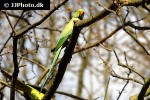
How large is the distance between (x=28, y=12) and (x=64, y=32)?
7.29 feet

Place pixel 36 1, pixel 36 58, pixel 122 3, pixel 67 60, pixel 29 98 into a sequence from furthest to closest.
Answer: pixel 36 58 → pixel 36 1 → pixel 29 98 → pixel 67 60 → pixel 122 3

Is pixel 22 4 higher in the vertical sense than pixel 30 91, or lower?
higher

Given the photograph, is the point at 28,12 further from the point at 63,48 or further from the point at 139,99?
the point at 139,99

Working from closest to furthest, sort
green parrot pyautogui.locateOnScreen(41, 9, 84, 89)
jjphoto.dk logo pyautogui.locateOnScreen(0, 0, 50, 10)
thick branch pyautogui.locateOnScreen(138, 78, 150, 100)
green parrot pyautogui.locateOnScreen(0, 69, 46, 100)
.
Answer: green parrot pyautogui.locateOnScreen(41, 9, 84, 89)
thick branch pyautogui.locateOnScreen(138, 78, 150, 100)
green parrot pyautogui.locateOnScreen(0, 69, 46, 100)
jjphoto.dk logo pyautogui.locateOnScreen(0, 0, 50, 10)

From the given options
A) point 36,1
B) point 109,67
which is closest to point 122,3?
point 109,67

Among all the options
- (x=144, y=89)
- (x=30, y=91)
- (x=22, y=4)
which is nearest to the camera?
(x=144, y=89)

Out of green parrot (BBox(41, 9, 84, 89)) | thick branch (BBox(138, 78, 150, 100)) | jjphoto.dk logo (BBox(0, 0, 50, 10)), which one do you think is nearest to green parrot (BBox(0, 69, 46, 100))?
green parrot (BBox(41, 9, 84, 89))

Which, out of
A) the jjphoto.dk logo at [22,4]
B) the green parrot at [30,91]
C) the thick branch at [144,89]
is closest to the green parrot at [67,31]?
the green parrot at [30,91]

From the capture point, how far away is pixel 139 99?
4.03m

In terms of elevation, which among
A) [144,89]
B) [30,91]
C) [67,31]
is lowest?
[30,91]

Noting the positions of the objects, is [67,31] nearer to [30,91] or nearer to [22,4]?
[30,91]

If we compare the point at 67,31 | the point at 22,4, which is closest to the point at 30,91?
the point at 67,31

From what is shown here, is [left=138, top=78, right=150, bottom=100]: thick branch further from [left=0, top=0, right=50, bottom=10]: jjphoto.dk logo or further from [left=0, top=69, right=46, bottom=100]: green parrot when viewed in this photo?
[left=0, top=0, right=50, bottom=10]: jjphoto.dk logo

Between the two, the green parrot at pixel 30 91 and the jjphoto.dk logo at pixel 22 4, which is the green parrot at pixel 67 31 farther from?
the jjphoto.dk logo at pixel 22 4
